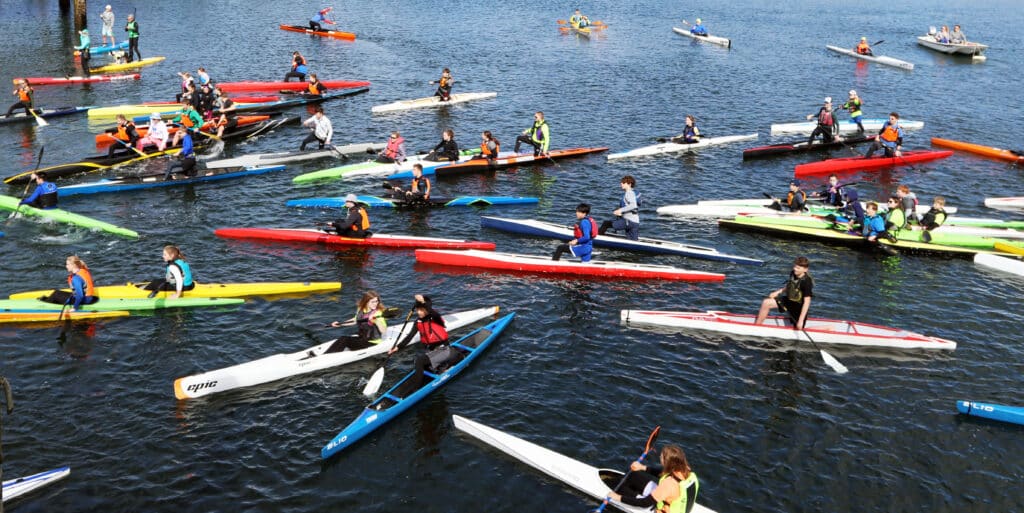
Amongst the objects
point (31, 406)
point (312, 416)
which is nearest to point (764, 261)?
point (312, 416)

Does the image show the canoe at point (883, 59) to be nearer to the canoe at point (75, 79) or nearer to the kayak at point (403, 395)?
the canoe at point (75, 79)

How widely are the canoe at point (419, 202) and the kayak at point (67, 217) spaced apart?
648 cm

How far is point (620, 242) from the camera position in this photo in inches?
1183

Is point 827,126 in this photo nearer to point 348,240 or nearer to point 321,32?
point 348,240

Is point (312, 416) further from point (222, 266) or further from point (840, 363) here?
point (840, 363)

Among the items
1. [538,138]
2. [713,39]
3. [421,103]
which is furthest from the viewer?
[713,39]

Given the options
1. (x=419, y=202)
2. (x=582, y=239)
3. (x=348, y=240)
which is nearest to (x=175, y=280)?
(x=348, y=240)

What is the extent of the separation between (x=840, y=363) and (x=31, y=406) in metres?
20.9

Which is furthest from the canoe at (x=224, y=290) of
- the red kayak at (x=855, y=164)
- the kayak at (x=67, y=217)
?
the red kayak at (x=855, y=164)

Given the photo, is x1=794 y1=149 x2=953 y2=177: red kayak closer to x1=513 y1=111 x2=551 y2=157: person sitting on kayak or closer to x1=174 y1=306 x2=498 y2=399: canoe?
x1=513 y1=111 x2=551 y2=157: person sitting on kayak

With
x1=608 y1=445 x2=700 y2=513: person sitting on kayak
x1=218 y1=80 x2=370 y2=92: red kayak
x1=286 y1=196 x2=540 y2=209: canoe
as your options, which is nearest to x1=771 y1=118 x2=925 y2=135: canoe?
x1=286 y1=196 x2=540 y2=209: canoe

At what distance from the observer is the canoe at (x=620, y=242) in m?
29.7

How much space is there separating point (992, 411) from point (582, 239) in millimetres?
12702

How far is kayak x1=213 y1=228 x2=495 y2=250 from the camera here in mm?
29812
